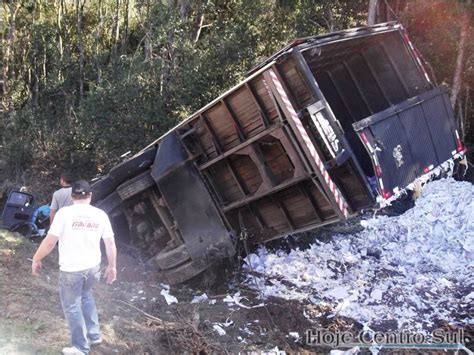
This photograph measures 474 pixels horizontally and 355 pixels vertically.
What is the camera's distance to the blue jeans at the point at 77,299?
3547 millimetres

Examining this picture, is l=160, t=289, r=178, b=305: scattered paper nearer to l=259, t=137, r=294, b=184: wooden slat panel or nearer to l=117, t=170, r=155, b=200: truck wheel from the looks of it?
l=117, t=170, r=155, b=200: truck wheel

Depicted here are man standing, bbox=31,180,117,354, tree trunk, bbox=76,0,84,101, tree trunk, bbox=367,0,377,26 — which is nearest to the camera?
man standing, bbox=31,180,117,354

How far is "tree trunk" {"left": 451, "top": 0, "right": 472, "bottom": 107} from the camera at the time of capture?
10.5m

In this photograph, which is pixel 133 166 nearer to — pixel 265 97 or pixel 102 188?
pixel 102 188

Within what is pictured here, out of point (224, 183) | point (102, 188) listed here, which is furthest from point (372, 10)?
point (102, 188)

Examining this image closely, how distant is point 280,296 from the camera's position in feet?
18.4

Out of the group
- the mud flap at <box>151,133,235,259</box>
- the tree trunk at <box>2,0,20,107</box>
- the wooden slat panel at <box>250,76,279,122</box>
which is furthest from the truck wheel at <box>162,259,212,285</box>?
the tree trunk at <box>2,0,20,107</box>

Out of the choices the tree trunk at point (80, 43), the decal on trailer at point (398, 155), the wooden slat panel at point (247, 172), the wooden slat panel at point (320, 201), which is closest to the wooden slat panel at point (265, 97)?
the wooden slat panel at point (247, 172)

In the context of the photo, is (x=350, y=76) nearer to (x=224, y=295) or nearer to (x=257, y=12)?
(x=224, y=295)

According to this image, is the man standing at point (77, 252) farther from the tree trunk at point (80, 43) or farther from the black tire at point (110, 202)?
the tree trunk at point (80, 43)

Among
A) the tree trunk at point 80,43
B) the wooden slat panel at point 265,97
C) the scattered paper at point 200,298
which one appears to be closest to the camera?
the wooden slat panel at point 265,97

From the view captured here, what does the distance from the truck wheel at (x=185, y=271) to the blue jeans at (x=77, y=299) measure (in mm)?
2089

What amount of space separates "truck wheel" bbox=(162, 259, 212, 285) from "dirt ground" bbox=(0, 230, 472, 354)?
0.40ft

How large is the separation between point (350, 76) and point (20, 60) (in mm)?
11142
